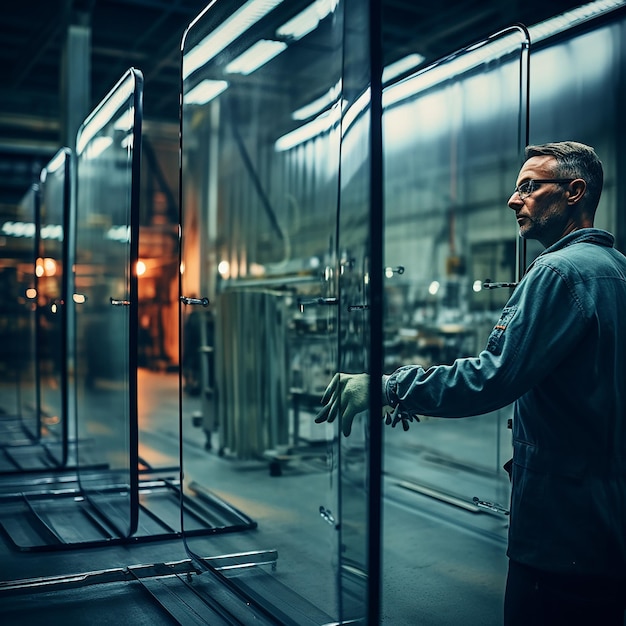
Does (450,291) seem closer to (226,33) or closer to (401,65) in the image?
(401,65)

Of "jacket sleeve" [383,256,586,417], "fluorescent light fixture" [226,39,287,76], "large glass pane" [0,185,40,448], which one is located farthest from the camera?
"large glass pane" [0,185,40,448]

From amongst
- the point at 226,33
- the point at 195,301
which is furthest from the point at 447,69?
the point at 195,301

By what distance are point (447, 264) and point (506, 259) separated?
6.00 ft

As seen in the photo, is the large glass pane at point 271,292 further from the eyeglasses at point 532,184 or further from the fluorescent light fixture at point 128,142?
the eyeglasses at point 532,184

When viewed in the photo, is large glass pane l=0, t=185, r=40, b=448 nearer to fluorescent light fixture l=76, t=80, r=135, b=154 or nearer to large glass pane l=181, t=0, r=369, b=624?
large glass pane l=181, t=0, r=369, b=624

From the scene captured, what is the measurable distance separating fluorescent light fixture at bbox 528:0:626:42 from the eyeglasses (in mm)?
2108

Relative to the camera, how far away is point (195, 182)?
10953 millimetres

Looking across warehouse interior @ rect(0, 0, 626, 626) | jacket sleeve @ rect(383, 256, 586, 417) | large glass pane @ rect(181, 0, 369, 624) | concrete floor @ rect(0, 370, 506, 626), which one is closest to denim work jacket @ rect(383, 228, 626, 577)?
jacket sleeve @ rect(383, 256, 586, 417)

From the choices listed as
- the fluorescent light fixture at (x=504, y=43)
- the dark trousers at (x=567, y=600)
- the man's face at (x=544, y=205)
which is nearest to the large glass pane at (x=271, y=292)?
the fluorescent light fixture at (x=504, y=43)

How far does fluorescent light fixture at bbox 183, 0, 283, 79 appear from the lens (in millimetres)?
3395

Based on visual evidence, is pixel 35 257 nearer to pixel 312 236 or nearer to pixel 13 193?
pixel 312 236

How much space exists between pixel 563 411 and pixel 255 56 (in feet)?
11.2

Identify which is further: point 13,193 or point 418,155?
point 13,193

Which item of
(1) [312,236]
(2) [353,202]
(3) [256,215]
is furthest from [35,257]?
(2) [353,202]
